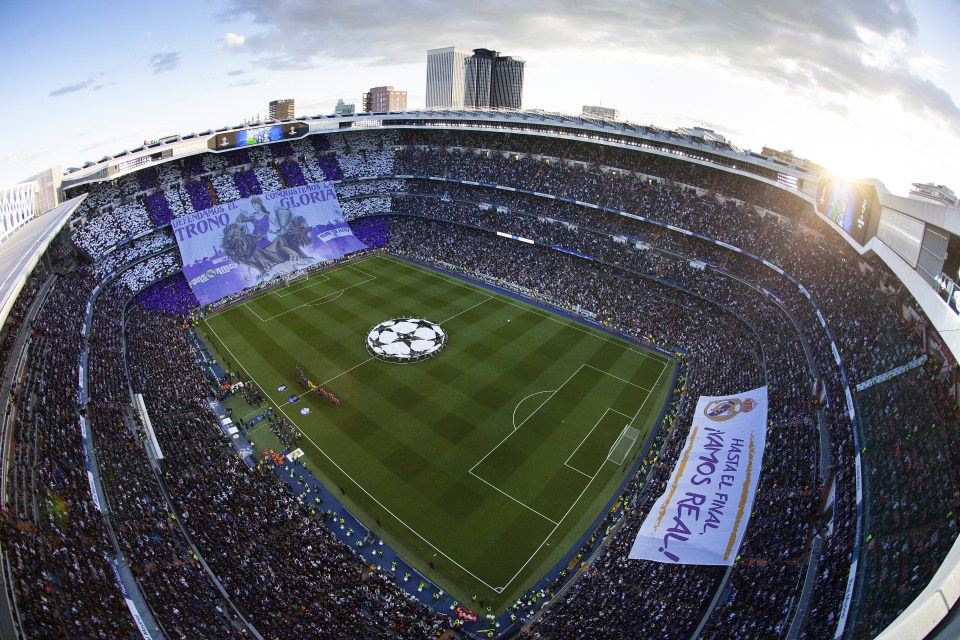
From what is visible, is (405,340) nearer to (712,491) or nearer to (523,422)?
(523,422)

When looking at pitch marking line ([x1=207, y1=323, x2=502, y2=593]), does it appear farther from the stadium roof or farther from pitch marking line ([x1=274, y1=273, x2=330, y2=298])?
pitch marking line ([x1=274, y1=273, x2=330, y2=298])

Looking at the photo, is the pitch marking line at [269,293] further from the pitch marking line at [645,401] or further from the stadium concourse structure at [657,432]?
the pitch marking line at [645,401]

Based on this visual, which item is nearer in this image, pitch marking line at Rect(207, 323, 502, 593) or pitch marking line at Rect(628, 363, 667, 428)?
pitch marking line at Rect(207, 323, 502, 593)

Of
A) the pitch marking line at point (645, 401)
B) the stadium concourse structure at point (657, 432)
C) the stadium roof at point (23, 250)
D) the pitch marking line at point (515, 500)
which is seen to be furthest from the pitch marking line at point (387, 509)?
the stadium roof at point (23, 250)

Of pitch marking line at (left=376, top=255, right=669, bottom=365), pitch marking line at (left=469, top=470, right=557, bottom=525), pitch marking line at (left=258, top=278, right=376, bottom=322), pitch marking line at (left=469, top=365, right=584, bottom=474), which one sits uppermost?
pitch marking line at (left=376, top=255, right=669, bottom=365)

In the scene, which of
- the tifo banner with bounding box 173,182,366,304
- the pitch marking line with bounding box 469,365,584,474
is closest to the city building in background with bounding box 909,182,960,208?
the pitch marking line with bounding box 469,365,584,474
